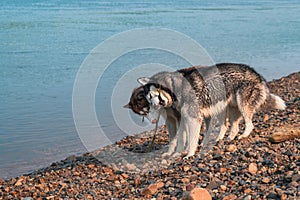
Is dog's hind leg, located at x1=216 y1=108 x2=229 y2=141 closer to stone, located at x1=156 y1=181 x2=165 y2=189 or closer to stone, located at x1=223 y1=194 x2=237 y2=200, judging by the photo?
stone, located at x1=156 y1=181 x2=165 y2=189

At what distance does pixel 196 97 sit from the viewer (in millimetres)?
8586

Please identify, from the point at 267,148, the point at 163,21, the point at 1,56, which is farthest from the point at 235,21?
the point at 267,148

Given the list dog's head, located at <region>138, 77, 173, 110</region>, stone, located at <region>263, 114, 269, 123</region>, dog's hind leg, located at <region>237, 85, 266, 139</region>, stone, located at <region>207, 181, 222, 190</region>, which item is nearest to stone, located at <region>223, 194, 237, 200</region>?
stone, located at <region>207, 181, 222, 190</region>

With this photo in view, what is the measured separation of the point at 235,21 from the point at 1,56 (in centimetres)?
1846

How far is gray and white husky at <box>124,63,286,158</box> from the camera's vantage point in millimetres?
8469

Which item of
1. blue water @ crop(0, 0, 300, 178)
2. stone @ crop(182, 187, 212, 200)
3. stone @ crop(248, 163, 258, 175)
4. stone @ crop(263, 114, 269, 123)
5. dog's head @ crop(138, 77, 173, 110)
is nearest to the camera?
stone @ crop(182, 187, 212, 200)

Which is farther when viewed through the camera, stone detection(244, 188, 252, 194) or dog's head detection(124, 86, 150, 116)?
dog's head detection(124, 86, 150, 116)

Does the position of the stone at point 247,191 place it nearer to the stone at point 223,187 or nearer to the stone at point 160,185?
the stone at point 223,187

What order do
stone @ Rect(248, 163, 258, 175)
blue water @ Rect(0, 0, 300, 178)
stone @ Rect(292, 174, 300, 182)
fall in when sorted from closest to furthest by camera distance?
stone @ Rect(292, 174, 300, 182) → stone @ Rect(248, 163, 258, 175) → blue water @ Rect(0, 0, 300, 178)

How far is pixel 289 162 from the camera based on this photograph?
697 cm

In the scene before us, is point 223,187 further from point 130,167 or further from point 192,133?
point 130,167

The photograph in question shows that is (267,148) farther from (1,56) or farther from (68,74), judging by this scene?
(1,56)

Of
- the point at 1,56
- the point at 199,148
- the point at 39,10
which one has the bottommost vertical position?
the point at 199,148

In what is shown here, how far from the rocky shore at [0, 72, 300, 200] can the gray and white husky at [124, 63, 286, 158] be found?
0.44m
